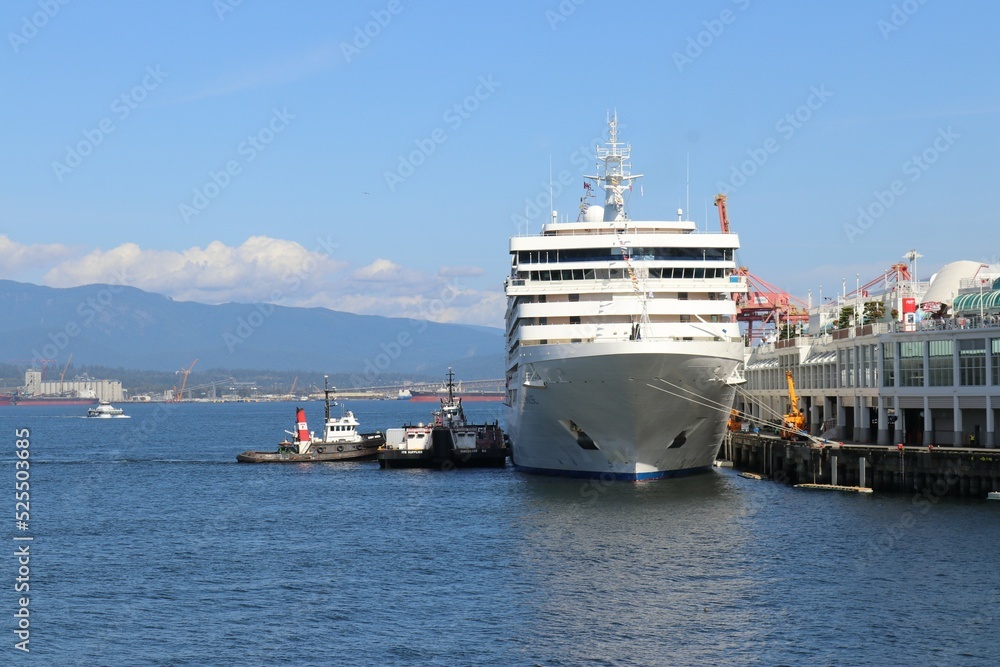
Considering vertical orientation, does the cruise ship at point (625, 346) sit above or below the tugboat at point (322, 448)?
above

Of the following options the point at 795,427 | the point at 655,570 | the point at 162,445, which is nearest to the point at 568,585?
the point at 655,570

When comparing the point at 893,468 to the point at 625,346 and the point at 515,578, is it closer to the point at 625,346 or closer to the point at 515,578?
the point at 625,346

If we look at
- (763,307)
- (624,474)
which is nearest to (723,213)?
(763,307)

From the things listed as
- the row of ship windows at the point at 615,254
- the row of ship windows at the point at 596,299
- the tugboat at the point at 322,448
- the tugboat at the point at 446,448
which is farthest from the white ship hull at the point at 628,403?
the tugboat at the point at 322,448

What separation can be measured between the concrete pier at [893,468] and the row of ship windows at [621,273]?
34.3ft

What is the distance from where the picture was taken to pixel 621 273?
5972 cm

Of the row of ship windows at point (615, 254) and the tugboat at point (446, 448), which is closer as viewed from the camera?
the row of ship windows at point (615, 254)

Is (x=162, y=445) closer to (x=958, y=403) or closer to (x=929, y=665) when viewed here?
(x=958, y=403)

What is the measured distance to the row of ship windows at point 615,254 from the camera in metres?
60.2

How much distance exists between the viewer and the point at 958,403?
56.3 metres

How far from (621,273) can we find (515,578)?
81.6ft

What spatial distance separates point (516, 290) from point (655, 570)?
24.3m

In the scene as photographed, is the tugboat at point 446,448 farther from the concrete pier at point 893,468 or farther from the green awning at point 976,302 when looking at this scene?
the green awning at point 976,302

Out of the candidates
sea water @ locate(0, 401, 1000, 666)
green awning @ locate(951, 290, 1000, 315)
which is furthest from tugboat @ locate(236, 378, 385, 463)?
green awning @ locate(951, 290, 1000, 315)
